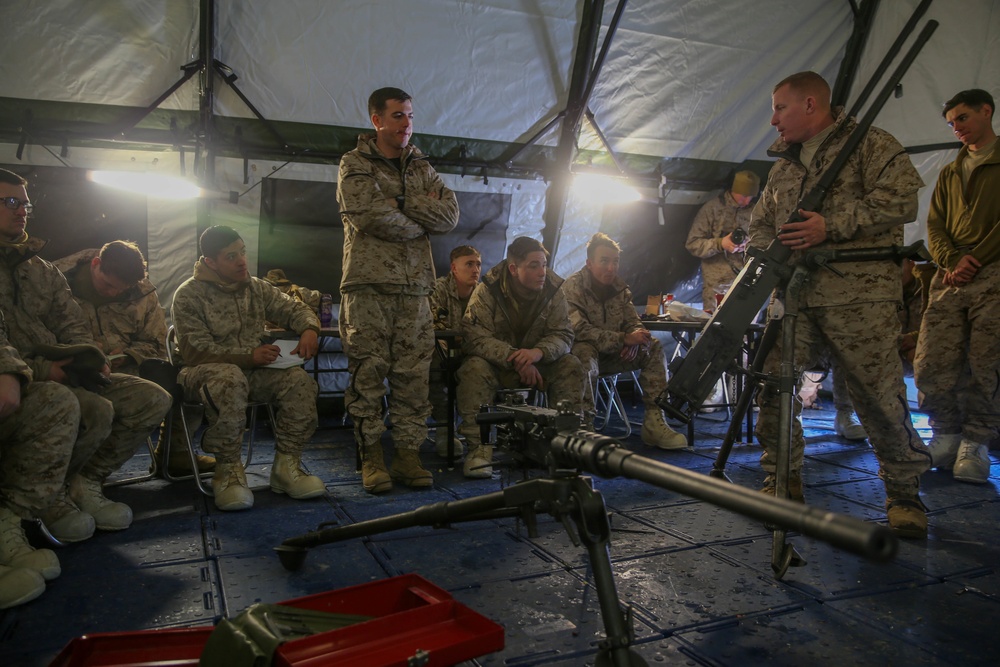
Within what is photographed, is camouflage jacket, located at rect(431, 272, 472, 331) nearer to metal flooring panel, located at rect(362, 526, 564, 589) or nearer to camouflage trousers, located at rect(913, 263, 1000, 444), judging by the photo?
metal flooring panel, located at rect(362, 526, 564, 589)

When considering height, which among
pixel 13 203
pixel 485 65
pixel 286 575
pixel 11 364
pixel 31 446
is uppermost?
pixel 485 65

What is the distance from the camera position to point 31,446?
2.73 m

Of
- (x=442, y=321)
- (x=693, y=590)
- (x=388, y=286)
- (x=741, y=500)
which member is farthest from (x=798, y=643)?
(x=442, y=321)

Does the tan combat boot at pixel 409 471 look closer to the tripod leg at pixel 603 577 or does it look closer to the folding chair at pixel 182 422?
the folding chair at pixel 182 422

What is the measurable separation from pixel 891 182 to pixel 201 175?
4.92m

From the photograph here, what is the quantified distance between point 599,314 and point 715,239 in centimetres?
218

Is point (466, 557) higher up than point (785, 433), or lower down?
lower down

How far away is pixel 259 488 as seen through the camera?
13.1 ft

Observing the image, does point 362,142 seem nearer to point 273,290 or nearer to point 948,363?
point 273,290

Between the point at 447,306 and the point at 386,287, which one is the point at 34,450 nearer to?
the point at 386,287

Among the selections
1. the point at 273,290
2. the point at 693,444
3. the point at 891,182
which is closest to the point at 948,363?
the point at 693,444

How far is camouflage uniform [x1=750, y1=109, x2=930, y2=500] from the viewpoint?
299 cm

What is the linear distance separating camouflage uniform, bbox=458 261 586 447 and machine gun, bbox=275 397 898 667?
2.36m

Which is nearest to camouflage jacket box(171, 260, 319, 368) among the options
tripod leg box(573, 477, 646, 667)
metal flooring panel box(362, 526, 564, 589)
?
metal flooring panel box(362, 526, 564, 589)
